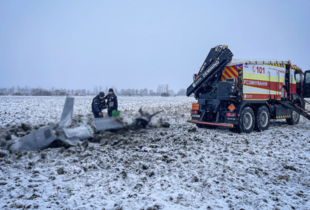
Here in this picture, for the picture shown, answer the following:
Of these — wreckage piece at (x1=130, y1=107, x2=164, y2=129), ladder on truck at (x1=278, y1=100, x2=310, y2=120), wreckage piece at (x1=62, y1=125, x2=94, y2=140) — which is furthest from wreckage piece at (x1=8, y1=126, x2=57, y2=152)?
ladder on truck at (x1=278, y1=100, x2=310, y2=120)

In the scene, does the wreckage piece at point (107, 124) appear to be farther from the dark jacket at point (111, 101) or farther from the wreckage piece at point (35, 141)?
the wreckage piece at point (35, 141)

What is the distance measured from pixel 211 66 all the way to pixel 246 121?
2.63m

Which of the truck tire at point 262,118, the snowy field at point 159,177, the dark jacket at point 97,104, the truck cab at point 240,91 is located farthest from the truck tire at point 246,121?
the dark jacket at point 97,104

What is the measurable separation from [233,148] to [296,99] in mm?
7228

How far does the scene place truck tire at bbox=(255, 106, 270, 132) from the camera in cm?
910

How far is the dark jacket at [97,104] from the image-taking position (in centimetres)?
949

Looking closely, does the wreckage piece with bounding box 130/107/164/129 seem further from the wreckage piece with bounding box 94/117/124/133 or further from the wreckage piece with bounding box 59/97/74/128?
the wreckage piece with bounding box 59/97/74/128

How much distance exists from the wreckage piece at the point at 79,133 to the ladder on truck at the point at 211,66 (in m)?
4.91

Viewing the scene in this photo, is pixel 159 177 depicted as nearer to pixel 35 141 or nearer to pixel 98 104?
pixel 35 141

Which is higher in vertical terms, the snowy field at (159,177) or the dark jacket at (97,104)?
the dark jacket at (97,104)

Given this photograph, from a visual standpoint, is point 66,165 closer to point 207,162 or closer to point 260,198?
point 207,162

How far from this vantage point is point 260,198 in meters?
3.49

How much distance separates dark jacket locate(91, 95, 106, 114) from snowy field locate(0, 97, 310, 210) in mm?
3121

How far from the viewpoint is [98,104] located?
9766mm
